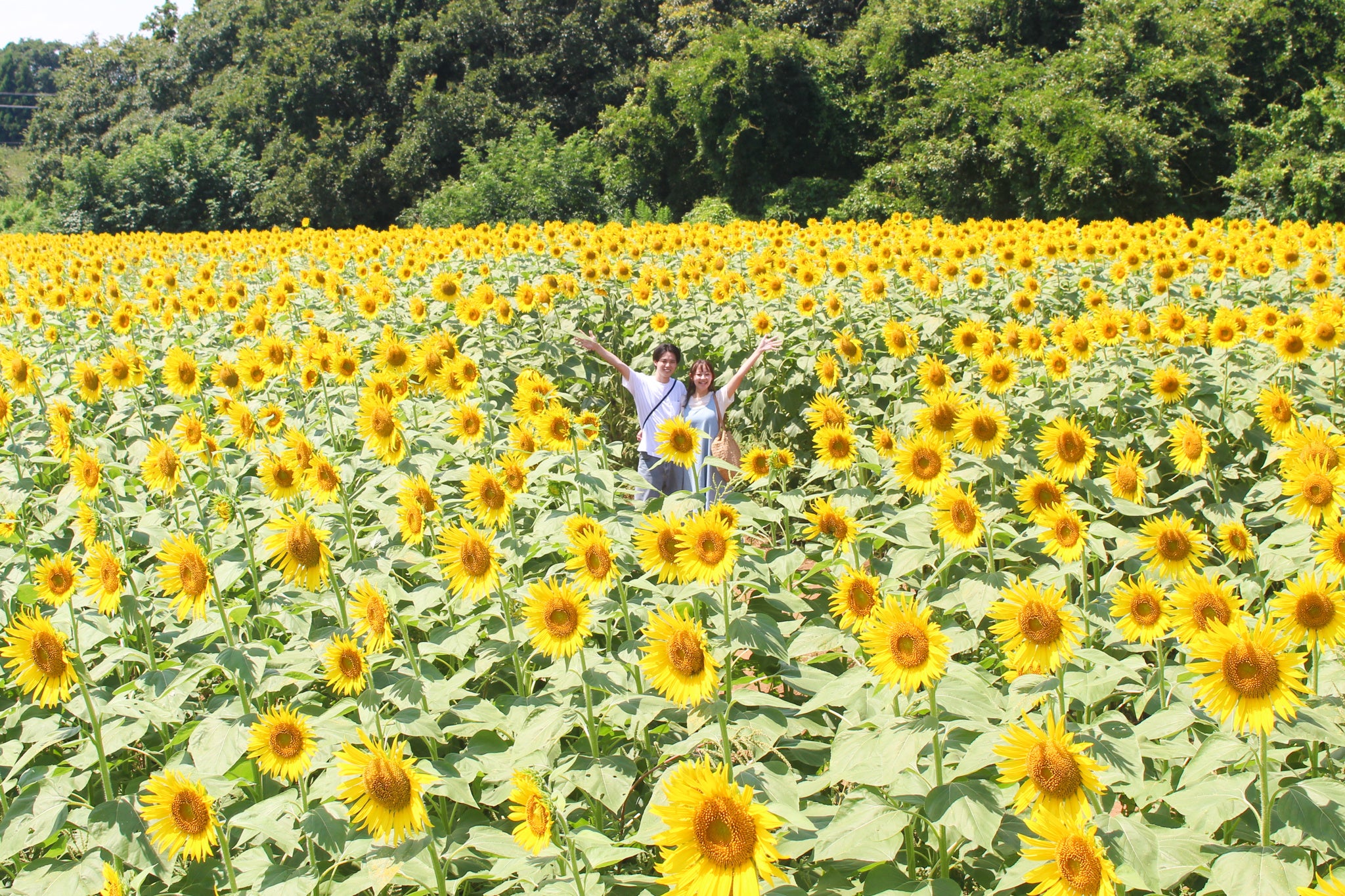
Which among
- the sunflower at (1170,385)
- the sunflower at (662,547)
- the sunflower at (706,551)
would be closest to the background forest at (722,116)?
the sunflower at (1170,385)

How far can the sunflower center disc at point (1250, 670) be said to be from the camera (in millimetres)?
1985

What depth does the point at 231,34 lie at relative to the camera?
43875 mm

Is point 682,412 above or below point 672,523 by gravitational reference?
below

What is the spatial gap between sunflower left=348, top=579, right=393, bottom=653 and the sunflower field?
0.02 metres

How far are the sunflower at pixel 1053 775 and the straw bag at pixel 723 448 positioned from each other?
3800 mm

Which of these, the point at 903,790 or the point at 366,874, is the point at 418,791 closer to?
the point at 366,874

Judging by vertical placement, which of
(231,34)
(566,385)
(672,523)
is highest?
(231,34)

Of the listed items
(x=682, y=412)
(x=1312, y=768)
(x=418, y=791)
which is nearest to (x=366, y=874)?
(x=418, y=791)

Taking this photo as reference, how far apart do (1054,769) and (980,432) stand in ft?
6.66

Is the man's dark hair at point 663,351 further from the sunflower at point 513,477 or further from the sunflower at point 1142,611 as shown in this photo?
the sunflower at point 1142,611

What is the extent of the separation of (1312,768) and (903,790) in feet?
3.71

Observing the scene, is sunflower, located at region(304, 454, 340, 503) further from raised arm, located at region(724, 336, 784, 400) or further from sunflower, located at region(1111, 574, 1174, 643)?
raised arm, located at region(724, 336, 784, 400)

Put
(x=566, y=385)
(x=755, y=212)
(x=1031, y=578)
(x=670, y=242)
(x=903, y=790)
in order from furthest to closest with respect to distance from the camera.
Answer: (x=755, y=212) < (x=670, y=242) < (x=566, y=385) < (x=1031, y=578) < (x=903, y=790)

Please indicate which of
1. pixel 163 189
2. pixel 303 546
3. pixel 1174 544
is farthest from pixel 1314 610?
pixel 163 189
